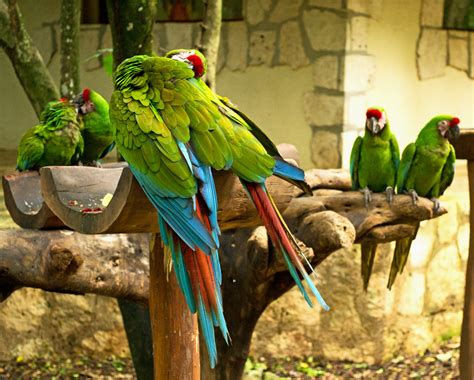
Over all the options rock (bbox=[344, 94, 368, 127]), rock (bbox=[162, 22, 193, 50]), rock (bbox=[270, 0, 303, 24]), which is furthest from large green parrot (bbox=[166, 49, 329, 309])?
rock (bbox=[162, 22, 193, 50])

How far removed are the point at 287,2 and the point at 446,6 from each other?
1224 millimetres

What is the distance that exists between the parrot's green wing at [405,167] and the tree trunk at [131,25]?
1.18 m

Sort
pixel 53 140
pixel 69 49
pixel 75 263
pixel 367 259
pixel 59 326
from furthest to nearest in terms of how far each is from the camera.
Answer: pixel 59 326, pixel 69 49, pixel 367 259, pixel 53 140, pixel 75 263

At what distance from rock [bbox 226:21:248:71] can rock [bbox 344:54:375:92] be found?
756mm

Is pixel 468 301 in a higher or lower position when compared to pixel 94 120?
lower

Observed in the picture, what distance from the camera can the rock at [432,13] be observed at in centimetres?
618

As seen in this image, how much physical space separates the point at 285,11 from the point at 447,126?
7.66ft

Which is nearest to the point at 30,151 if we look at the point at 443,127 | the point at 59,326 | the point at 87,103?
the point at 87,103

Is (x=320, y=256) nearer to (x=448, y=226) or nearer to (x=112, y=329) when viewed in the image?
(x=112, y=329)

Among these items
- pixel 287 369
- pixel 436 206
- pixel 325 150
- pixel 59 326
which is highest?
pixel 436 206

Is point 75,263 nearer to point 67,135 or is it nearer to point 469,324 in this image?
point 67,135

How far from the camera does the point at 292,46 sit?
5852 mm

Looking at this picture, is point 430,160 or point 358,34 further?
point 358,34

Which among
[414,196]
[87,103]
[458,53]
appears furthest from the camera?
[458,53]
